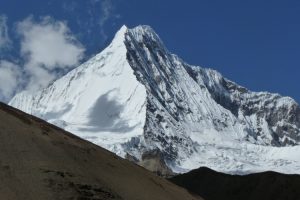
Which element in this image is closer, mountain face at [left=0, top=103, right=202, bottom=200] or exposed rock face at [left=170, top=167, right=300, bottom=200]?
mountain face at [left=0, top=103, right=202, bottom=200]

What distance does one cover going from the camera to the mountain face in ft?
158

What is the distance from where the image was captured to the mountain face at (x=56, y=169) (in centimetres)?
4828

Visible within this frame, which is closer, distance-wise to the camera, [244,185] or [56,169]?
[56,169]

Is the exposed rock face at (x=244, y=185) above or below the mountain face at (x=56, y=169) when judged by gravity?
above

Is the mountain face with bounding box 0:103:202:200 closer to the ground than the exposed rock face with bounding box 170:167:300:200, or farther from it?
closer to the ground

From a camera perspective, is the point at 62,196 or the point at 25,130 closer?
the point at 62,196

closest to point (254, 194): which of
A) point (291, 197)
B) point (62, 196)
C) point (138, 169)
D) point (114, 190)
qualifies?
point (291, 197)

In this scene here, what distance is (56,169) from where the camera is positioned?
171ft

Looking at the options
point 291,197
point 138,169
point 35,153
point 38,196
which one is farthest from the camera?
point 291,197

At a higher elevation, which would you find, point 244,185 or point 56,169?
point 244,185

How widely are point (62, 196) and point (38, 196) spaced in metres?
2.24

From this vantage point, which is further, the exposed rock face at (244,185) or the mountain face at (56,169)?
the exposed rock face at (244,185)

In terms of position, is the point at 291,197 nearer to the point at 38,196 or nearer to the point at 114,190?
the point at 114,190

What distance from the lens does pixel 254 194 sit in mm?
120062
